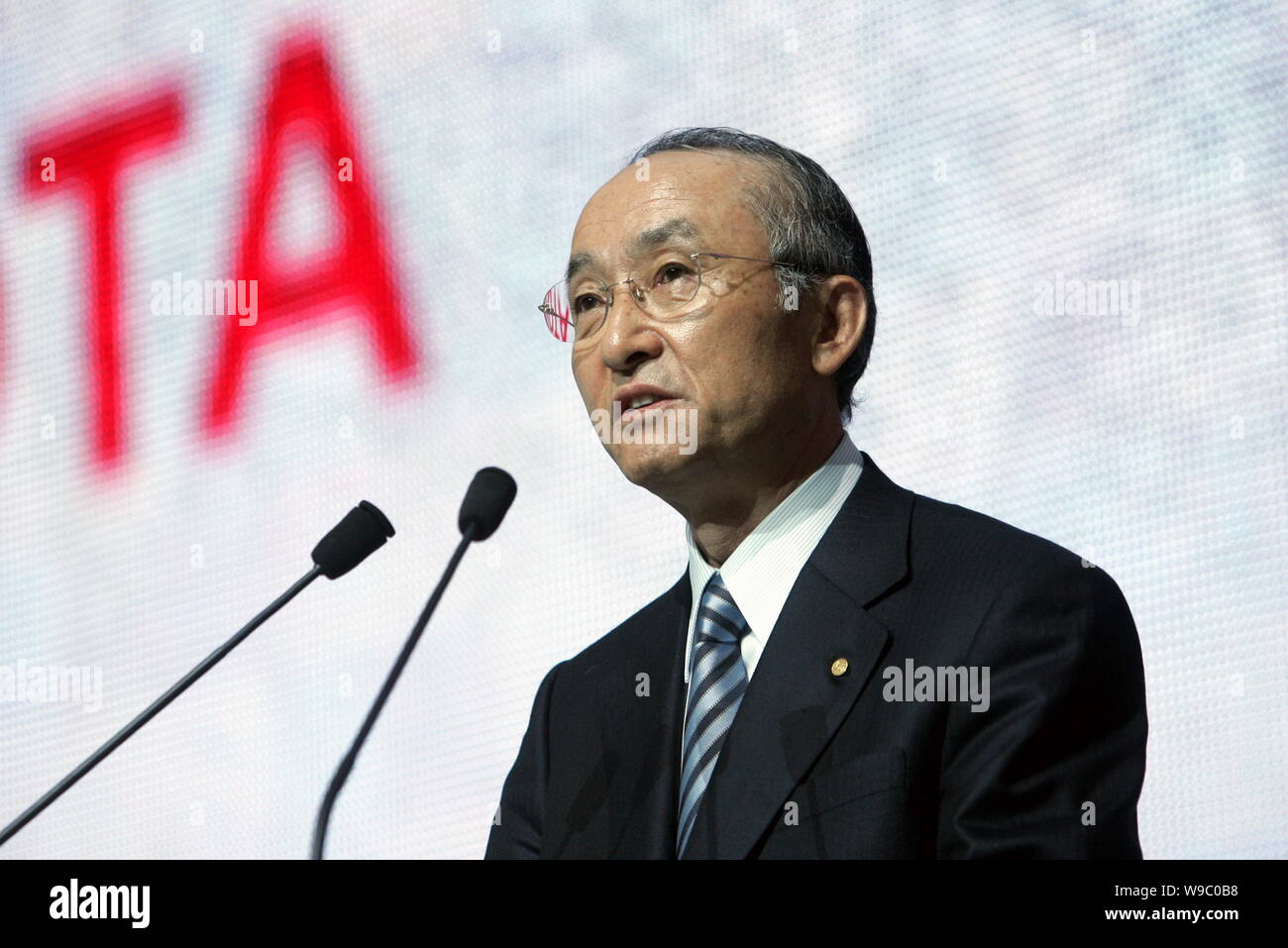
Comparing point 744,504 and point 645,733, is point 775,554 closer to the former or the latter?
point 744,504

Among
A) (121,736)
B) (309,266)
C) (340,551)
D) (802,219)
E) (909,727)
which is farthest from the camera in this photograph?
(309,266)

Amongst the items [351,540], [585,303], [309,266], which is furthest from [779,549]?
[309,266]

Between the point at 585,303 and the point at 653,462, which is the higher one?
the point at 585,303

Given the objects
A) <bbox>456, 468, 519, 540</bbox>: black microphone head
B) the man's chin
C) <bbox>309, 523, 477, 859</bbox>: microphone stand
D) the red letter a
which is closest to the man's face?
the man's chin

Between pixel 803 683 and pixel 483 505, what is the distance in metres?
0.46

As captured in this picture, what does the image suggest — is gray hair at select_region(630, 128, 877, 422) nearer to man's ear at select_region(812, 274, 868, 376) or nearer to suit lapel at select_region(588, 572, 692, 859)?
man's ear at select_region(812, 274, 868, 376)

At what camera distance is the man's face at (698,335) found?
1.93m

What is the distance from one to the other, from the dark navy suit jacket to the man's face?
0.17 metres

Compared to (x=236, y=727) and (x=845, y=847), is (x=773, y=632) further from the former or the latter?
(x=236, y=727)

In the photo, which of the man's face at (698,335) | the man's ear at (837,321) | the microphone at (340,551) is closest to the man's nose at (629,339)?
the man's face at (698,335)

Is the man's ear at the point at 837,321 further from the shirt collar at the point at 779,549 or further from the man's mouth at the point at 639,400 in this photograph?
the man's mouth at the point at 639,400

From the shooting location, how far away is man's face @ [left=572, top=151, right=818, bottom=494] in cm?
193

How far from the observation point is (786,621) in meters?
1.80
